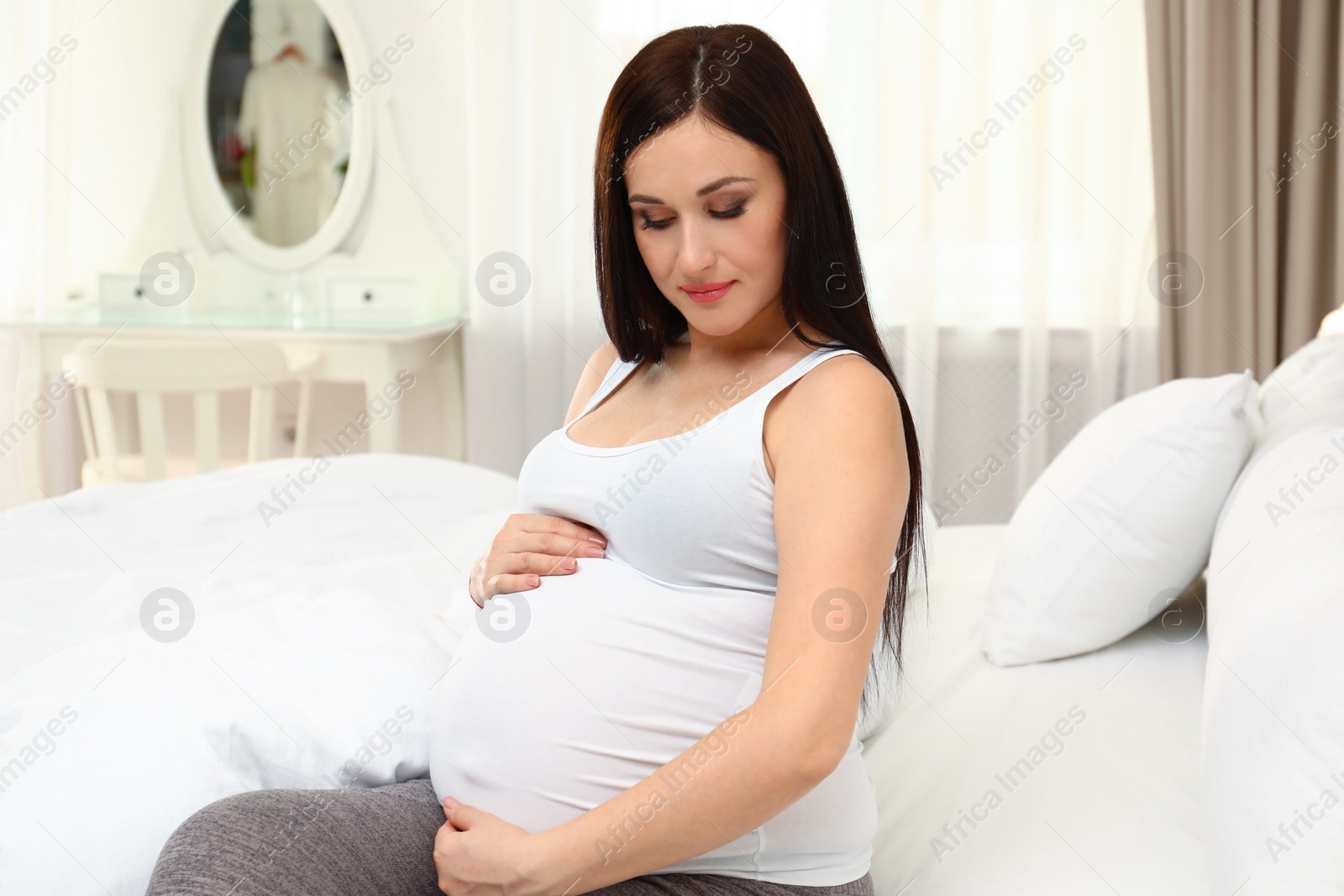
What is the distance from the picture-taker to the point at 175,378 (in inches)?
97.9

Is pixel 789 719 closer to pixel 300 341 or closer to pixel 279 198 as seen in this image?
pixel 300 341

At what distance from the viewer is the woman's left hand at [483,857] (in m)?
0.75

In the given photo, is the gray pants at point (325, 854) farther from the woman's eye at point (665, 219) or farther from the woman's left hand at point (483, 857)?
the woman's eye at point (665, 219)

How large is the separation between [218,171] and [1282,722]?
3326mm

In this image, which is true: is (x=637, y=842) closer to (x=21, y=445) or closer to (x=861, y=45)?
(x=861, y=45)

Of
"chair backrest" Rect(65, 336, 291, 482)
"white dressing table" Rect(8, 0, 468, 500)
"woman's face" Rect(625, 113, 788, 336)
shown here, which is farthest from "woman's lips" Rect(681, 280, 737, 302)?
"white dressing table" Rect(8, 0, 468, 500)

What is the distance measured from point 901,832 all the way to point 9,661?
92 cm

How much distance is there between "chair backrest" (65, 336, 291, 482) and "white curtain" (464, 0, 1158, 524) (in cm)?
71

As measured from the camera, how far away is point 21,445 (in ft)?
10.7

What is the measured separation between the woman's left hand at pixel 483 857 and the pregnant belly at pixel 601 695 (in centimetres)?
3

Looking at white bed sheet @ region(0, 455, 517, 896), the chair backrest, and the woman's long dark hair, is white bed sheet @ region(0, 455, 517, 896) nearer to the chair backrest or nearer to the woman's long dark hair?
the woman's long dark hair

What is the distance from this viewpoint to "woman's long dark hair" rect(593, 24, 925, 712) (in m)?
0.84

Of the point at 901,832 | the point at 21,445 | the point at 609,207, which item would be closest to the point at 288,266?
the point at 21,445

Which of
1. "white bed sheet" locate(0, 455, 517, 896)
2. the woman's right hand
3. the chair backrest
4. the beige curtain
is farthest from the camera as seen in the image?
the beige curtain
